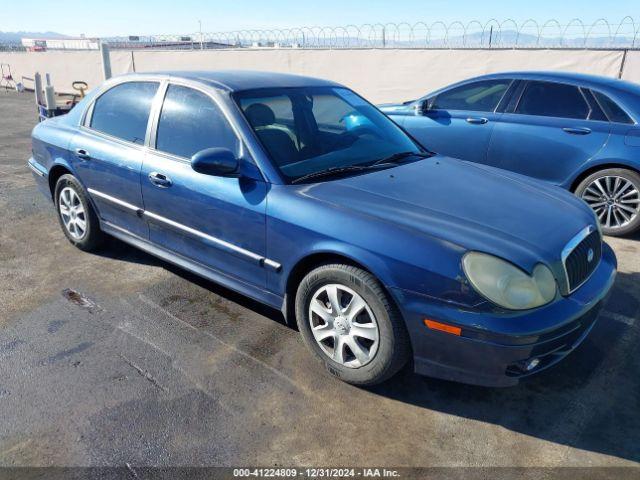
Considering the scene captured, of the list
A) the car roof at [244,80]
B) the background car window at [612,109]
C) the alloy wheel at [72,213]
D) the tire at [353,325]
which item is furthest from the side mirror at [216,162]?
the background car window at [612,109]

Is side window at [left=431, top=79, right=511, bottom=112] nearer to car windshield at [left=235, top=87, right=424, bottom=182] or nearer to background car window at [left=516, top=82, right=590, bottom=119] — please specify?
background car window at [left=516, top=82, right=590, bottom=119]

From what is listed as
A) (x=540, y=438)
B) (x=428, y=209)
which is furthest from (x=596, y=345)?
(x=428, y=209)

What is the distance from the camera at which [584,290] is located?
2.71 metres

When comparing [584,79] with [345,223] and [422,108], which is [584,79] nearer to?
[422,108]

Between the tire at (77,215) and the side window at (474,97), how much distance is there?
4025 mm

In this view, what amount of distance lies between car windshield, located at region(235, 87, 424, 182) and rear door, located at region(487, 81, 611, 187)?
2.13 meters

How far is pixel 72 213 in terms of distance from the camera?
181 inches

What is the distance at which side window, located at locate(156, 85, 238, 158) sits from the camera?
3.29 meters

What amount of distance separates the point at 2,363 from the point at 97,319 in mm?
644

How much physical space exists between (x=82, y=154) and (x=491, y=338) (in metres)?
3.47

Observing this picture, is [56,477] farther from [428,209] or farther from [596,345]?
[596,345]

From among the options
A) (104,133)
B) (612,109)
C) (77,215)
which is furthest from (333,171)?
(612,109)

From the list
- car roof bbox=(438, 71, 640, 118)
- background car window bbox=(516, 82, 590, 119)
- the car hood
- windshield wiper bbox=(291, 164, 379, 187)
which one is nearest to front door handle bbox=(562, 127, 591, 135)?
background car window bbox=(516, 82, 590, 119)

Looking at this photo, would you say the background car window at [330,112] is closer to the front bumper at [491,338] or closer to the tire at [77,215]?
the front bumper at [491,338]
